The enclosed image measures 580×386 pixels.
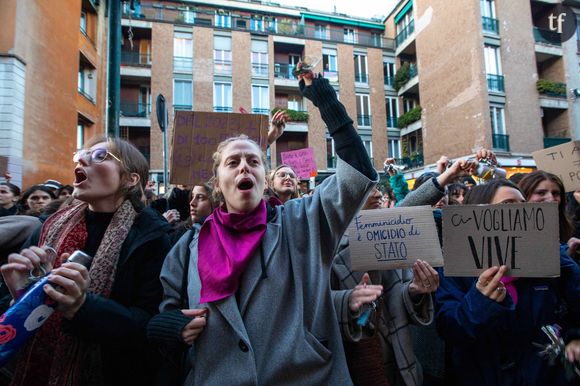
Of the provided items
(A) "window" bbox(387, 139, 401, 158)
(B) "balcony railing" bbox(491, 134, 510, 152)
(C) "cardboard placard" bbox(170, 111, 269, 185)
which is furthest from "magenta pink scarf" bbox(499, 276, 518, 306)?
(A) "window" bbox(387, 139, 401, 158)

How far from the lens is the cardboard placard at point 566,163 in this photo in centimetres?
331

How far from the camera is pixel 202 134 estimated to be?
3367 millimetres

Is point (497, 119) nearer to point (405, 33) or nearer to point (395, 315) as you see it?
point (405, 33)

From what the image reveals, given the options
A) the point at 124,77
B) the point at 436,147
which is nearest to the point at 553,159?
the point at 436,147

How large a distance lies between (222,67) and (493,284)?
77.7ft

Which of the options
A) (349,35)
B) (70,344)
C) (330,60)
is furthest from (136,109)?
(70,344)

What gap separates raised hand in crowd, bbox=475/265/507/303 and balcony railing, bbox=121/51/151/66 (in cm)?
2375

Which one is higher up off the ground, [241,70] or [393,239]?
[241,70]

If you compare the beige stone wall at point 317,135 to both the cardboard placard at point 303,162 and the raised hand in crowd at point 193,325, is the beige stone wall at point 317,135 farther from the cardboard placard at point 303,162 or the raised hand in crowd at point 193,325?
the raised hand in crowd at point 193,325

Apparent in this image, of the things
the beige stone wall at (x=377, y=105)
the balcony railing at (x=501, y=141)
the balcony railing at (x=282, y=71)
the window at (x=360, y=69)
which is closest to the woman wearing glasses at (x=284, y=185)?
the balcony railing at (x=501, y=141)

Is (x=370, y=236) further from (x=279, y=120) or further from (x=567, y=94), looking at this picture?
(x=567, y=94)

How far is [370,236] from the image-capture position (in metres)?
2.15

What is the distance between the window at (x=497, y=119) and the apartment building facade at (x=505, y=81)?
44 millimetres

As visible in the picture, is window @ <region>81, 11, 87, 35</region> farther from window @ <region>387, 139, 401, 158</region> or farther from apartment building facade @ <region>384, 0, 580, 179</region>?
window @ <region>387, 139, 401, 158</region>
